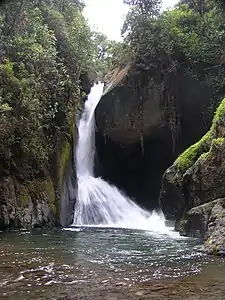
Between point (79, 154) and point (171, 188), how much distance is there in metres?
8.56

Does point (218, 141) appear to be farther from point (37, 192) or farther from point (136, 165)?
point (136, 165)

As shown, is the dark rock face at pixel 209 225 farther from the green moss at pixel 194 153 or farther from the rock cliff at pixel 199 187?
the green moss at pixel 194 153

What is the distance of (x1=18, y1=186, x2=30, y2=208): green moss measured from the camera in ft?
45.5

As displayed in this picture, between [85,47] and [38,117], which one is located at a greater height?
[85,47]

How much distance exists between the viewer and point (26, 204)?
14016 millimetres

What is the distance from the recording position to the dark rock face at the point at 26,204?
42.7ft

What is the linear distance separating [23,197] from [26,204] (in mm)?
275

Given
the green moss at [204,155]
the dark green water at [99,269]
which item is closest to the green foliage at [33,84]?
the dark green water at [99,269]

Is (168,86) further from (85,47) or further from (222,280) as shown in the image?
(222,280)

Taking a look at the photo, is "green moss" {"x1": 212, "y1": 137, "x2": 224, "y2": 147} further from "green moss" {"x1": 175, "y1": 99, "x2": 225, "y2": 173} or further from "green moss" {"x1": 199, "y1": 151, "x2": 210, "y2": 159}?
"green moss" {"x1": 175, "y1": 99, "x2": 225, "y2": 173}

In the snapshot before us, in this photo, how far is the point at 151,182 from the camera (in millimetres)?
22078

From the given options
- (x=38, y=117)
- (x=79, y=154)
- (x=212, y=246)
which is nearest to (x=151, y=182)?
(x=79, y=154)

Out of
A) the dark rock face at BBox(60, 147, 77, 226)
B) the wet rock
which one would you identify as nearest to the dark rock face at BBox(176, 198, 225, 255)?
the wet rock

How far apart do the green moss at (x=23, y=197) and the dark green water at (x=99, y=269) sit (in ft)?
15.7
